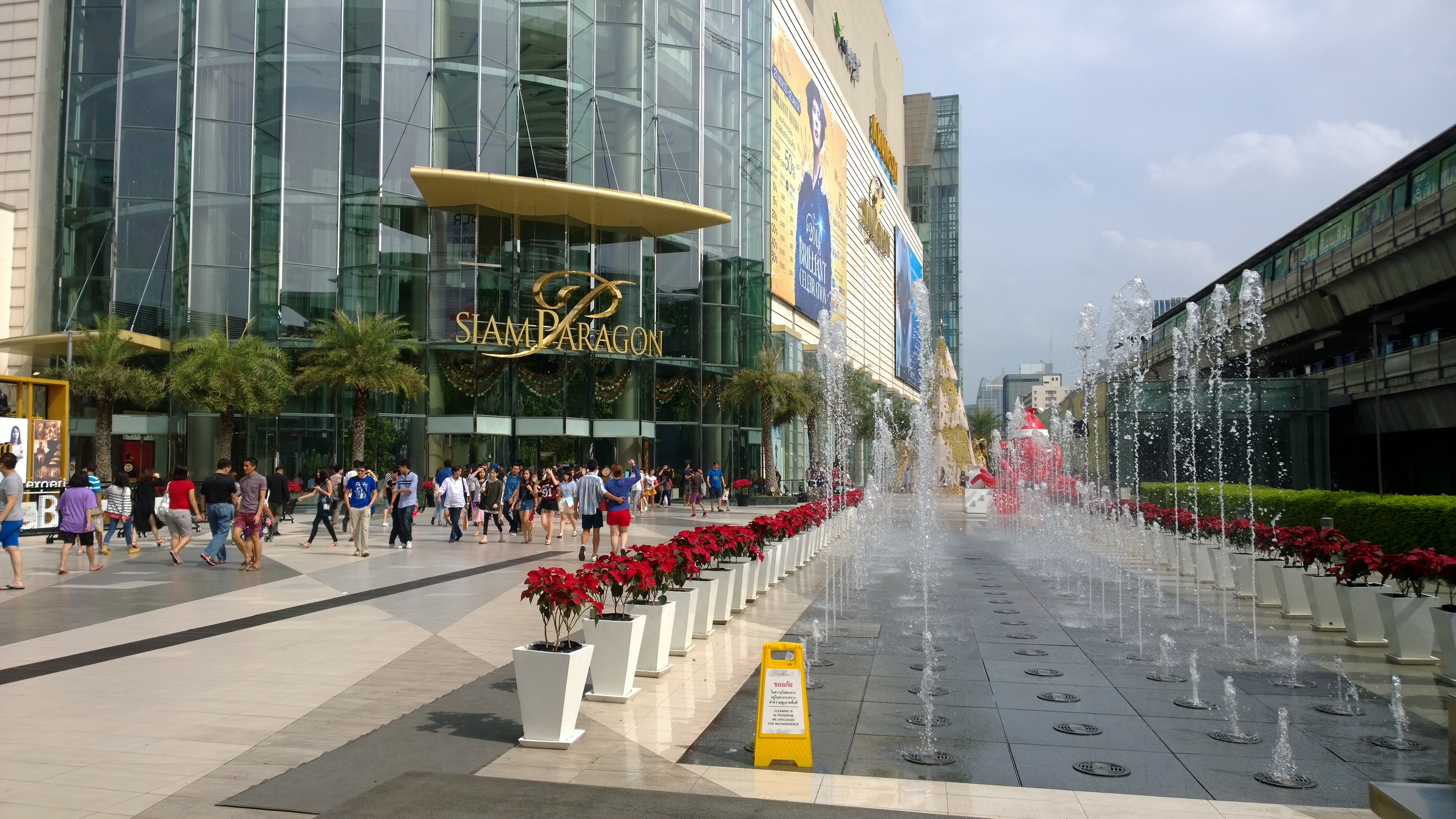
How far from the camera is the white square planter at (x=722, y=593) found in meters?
10.8

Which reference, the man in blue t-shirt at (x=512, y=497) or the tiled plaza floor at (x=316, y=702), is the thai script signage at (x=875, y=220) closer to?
the man in blue t-shirt at (x=512, y=497)

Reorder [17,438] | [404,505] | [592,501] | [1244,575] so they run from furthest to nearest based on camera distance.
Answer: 1. [17,438]
2. [404,505]
3. [592,501]
4. [1244,575]

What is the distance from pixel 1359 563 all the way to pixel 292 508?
26644 mm

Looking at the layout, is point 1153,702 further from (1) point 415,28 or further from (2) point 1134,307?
(1) point 415,28

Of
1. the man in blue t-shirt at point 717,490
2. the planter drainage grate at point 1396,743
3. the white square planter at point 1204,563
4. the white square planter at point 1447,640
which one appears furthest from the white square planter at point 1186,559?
the man in blue t-shirt at point 717,490

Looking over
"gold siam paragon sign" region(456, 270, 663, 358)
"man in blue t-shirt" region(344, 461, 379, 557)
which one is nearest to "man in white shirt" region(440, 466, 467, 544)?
"man in blue t-shirt" region(344, 461, 379, 557)

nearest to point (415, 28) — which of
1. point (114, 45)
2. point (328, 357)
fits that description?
point (114, 45)

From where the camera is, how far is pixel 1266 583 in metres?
12.5

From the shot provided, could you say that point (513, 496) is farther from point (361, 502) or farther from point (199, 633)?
point (199, 633)

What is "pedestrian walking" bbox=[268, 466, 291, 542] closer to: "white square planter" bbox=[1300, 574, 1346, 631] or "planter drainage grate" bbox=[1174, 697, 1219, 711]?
"planter drainage grate" bbox=[1174, 697, 1219, 711]

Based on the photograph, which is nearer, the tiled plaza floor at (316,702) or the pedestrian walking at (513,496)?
the tiled plaza floor at (316,702)

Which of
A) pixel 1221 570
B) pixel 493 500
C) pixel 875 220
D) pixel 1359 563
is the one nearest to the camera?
pixel 1359 563

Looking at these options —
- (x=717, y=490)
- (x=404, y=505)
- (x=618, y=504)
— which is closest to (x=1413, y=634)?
(x=618, y=504)

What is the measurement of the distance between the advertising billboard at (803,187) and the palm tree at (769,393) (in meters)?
9.14
